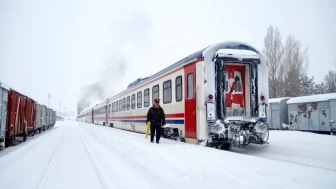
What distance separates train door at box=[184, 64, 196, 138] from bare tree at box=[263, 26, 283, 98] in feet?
84.7

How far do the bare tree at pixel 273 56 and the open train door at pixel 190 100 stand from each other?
84.7 ft

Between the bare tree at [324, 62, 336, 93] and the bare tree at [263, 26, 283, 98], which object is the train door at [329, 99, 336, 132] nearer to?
the bare tree at [263, 26, 283, 98]

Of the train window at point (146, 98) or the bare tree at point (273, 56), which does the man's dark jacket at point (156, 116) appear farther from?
the bare tree at point (273, 56)

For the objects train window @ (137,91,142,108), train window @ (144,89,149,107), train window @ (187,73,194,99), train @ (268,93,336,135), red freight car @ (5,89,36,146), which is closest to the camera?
train window @ (187,73,194,99)

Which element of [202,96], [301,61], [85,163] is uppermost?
[301,61]

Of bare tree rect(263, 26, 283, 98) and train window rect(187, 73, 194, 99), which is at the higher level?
bare tree rect(263, 26, 283, 98)

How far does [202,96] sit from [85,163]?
391cm

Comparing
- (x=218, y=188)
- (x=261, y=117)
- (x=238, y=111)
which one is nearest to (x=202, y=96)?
(x=238, y=111)

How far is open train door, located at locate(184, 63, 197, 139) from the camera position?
8.85 metres

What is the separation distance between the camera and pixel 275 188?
369 centimetres

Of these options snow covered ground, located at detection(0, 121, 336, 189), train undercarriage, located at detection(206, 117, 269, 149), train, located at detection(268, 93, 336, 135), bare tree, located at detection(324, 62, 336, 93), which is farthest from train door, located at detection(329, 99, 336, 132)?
bare tree, located at detection(324, 62, 336, 93)

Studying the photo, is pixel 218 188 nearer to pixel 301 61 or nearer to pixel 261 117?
pixel 261 117

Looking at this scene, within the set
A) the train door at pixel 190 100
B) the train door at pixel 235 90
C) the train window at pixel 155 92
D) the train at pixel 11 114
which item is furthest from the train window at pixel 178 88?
the train at pixel 11 114

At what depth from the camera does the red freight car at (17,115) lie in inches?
475
